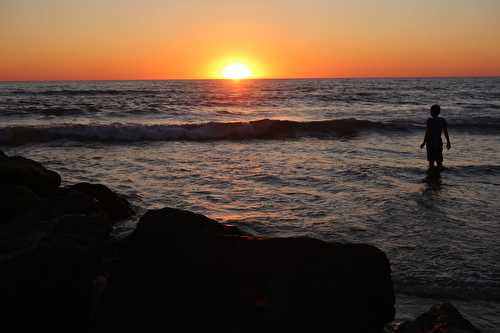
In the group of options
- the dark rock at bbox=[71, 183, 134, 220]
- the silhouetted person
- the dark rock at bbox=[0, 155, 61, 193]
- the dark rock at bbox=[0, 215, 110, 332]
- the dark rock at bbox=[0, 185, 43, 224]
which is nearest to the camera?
the dark rock at bbox=[0, 215, 110, 332]

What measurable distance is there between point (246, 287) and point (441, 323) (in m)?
1.16

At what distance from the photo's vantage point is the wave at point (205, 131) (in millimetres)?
15742

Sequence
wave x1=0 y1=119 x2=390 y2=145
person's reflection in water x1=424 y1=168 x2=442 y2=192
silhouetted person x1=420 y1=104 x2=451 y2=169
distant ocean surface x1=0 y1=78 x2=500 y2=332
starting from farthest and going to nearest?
1. wave x1=0 y1=119 x2=390 y2=145
2. silhouetted person x1=420 y1=104 x2=451 y2=169
3. person's reflection in water x1=424 y1=168 x2=442 y2=192
4. distant ocean surface x1=0 y1=78 x2=500 y2=332

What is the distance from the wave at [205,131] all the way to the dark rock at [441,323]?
45.1ft

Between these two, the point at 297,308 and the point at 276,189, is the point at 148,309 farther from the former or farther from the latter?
the point at 276,189

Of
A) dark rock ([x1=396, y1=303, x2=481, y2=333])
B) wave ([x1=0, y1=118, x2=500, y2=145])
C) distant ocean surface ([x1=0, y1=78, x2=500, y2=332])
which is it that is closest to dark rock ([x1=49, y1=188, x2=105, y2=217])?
distant ocean surface ([x1=0, y1=78, x2=500, y2=332])

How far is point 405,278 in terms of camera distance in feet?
13.0

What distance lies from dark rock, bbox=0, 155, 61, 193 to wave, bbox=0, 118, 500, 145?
10.4 metres

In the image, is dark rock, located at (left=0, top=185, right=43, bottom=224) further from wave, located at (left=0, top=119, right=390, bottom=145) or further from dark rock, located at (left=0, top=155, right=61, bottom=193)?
wave, located at (left=0, top=119, right=390, bottom=145)

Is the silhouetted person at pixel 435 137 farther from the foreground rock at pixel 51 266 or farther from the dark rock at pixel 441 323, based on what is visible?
the foreground rock at pixel 51 266

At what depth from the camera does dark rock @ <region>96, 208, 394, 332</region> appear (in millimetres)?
2369

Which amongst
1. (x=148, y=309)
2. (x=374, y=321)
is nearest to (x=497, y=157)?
(x=374, y=321)

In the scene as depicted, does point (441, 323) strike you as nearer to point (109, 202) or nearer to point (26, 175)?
point (109, 202)

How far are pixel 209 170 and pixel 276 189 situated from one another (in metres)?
2.44
